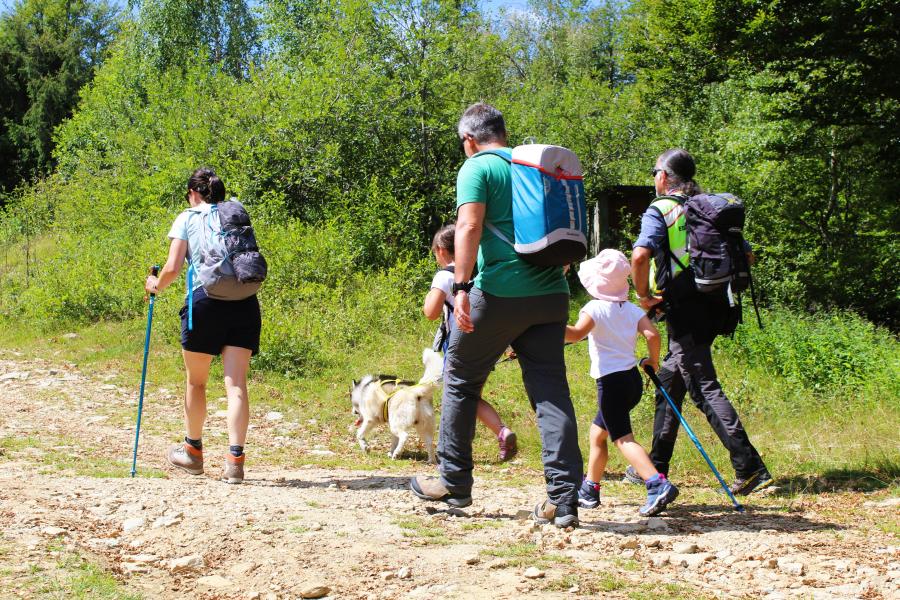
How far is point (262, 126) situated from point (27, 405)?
8285 mm

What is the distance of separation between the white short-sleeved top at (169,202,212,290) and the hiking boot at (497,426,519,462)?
8.29 feet

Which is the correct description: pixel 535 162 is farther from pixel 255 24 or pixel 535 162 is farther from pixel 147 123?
pixel 255 24

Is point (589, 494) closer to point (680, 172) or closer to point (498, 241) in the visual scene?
point (498, 241)

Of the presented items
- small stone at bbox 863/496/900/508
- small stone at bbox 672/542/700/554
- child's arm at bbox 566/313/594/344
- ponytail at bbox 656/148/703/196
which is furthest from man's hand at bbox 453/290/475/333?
small stone at bbox 863/496/900/508

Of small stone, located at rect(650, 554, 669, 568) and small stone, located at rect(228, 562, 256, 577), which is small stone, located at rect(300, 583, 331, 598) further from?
small stone, located at rect(650, 554, 669, 568)

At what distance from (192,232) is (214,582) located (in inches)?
103

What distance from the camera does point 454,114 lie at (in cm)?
1639

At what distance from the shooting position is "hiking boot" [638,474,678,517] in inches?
175

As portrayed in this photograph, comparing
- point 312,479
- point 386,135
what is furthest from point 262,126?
point 312,479

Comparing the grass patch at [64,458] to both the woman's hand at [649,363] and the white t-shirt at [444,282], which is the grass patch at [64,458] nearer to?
the white t-shirt at [444,282]

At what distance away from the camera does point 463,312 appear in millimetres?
4051

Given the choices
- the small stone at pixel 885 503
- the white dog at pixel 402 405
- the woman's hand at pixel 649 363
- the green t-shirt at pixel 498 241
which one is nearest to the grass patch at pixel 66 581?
the green t-shirt at pixel 498 241

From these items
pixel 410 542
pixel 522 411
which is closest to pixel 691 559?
pixel 410 542

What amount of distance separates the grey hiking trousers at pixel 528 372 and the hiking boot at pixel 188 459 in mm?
2289
